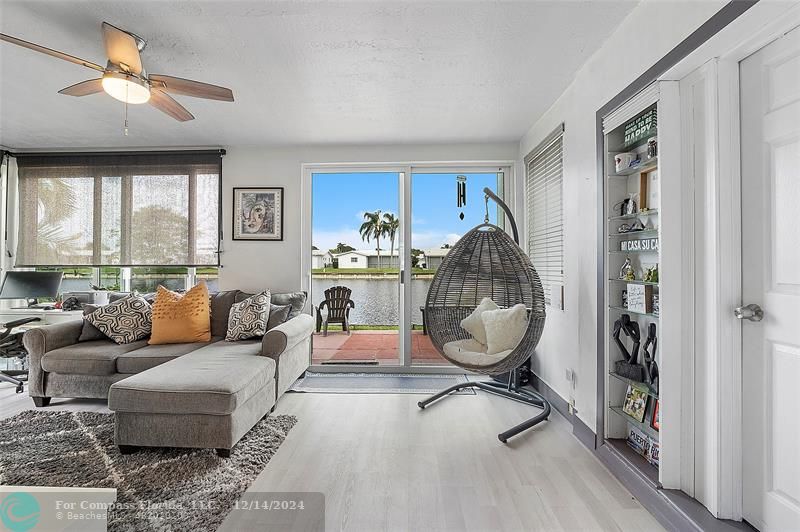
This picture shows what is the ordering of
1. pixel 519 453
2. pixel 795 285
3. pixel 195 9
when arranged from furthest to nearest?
pixel 519 453
pixel 195 9
pixel 795 285

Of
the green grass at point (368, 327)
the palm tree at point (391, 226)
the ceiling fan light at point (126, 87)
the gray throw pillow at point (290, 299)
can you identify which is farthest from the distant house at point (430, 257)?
the ceiling fan light at point (126, 87)

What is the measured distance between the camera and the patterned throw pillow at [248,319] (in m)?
3.33

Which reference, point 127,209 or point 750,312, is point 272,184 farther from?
point 750,312

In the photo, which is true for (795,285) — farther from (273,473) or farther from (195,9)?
(195,9)

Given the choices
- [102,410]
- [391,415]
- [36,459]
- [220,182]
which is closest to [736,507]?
[391,415]

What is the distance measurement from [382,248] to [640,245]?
8.74 ft

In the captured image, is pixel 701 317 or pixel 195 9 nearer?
pixel 701 317

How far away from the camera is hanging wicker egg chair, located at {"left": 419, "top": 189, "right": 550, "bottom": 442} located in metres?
3.09

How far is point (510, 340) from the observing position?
2959 millimetres

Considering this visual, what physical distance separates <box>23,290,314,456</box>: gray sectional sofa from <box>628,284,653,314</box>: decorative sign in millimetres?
2288

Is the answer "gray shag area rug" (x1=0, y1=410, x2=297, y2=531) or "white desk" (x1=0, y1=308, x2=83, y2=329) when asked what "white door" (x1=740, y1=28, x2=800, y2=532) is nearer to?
"gray shag area rug" (x1=0, y1=410, x2=297, y2=531)

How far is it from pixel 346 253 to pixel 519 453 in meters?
2.68

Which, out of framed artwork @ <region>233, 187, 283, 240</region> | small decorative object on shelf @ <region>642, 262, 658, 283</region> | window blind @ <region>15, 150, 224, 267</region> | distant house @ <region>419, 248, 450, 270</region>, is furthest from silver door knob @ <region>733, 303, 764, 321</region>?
window blind @ <region>15, 150, 224, 267</region>

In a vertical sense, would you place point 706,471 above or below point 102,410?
above
